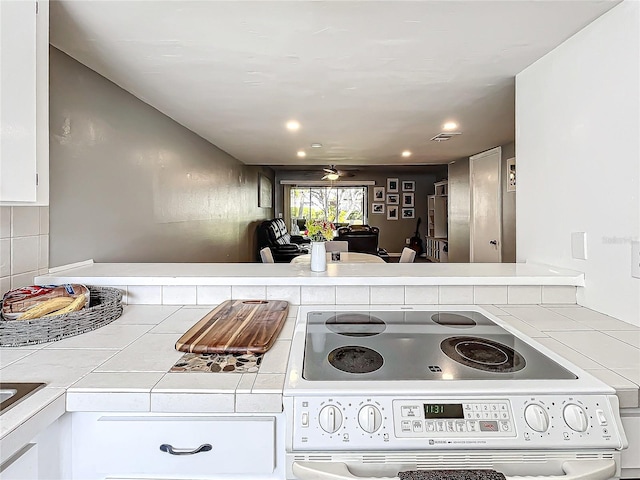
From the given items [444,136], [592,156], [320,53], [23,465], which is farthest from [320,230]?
[444,136]

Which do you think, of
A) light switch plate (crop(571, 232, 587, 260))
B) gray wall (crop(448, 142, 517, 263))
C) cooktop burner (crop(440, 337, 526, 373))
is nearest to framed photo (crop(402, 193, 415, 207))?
gray wall (crop(448, 142, 517, 263))

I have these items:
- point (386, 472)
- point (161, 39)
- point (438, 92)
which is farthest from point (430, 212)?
Result: point (386, 472)

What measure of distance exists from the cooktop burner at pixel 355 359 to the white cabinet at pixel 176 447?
0.24 meters

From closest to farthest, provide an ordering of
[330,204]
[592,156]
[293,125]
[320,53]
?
[592,156], [320,53], [293,125], [330,204]

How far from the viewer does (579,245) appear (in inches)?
63.4

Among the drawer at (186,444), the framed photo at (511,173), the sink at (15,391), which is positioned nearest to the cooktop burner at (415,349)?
the drawer at (186,444)

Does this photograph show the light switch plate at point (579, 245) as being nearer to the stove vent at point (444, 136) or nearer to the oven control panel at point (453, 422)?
the oven control panel at point (453, 422)

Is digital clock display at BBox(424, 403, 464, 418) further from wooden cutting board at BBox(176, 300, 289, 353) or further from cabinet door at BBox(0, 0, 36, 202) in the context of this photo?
cabinet door at BBox(0, 0, 36, 202)

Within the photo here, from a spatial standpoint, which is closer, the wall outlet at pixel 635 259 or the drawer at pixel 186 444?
the drawer at pixel 186 444

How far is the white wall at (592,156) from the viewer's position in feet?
4.48

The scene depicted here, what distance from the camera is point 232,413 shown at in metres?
0.89

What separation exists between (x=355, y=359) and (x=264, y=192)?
23.4 ft

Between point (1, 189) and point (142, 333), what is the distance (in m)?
0.63

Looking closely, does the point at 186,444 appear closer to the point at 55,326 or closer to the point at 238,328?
the point at 238,328
